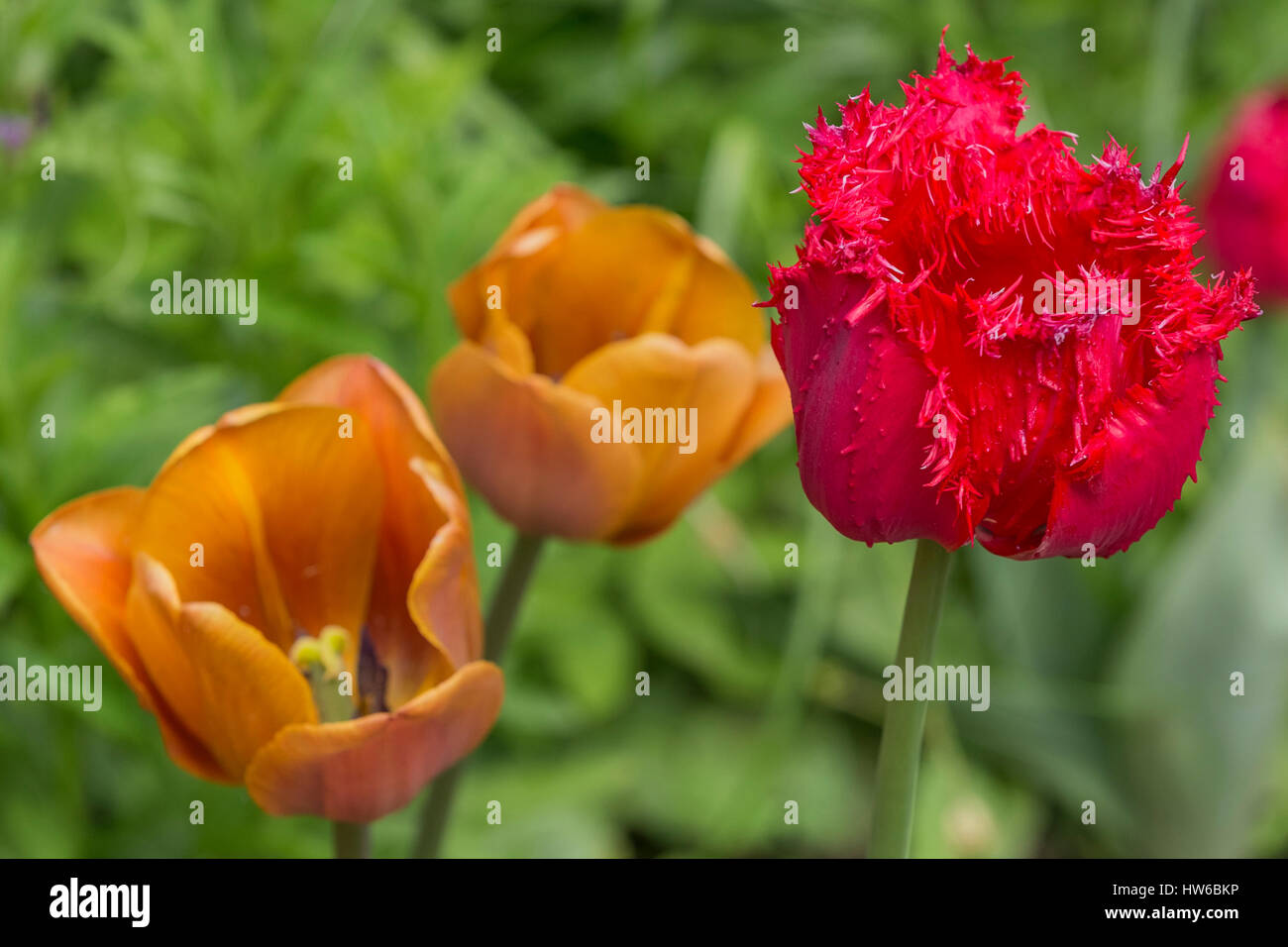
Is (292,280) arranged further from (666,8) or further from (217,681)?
(666,8)

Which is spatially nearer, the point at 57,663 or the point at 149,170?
the point at 57,663

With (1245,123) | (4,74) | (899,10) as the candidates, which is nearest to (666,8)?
(899,10)

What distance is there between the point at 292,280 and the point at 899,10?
0.63 m

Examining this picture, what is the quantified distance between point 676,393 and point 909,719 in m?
0.16

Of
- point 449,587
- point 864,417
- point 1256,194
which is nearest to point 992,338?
point 864,417

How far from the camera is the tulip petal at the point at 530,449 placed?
0.45 meters

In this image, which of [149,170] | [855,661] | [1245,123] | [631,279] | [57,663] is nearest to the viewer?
[631,279]

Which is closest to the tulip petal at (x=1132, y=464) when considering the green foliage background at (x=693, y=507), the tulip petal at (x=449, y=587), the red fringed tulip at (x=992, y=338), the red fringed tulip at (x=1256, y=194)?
the red fringed tulip at (x=992, y=338)

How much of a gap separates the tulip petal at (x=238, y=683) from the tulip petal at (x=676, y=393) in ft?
0.45

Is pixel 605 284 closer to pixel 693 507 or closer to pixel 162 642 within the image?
pixel 162 642

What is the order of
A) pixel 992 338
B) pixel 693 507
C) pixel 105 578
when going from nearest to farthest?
pixel 992 338 → pixel 105 578 → pixel 693 507

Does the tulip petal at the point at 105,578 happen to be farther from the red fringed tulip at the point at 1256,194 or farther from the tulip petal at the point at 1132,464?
the red fringed tulip at the point at 1256,194

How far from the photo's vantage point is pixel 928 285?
298 millimetres

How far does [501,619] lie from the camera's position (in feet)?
1.59
